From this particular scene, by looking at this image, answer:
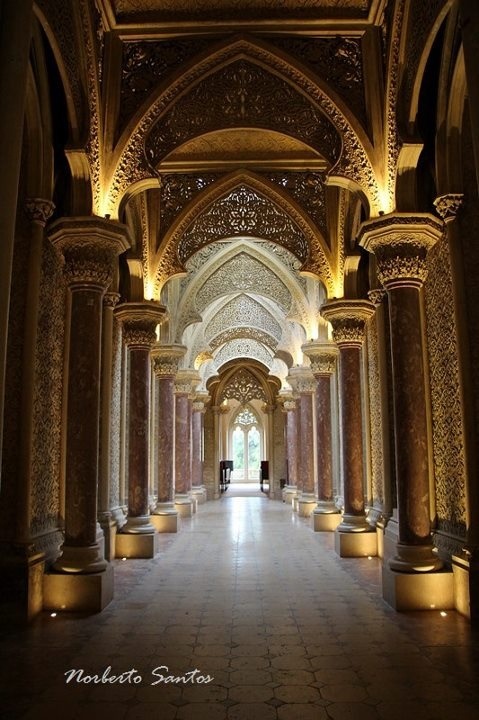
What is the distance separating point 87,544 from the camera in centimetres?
614

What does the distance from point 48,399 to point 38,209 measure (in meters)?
1.94

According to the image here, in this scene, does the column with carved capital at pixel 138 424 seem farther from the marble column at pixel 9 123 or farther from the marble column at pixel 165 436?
the marble column at pixel 9 123

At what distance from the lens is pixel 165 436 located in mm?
12047

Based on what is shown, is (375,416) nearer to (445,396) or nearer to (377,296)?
(377,296)

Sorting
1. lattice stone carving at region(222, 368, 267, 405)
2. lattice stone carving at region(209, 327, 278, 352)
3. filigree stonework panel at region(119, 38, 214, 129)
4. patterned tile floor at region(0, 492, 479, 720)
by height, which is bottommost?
patterned tile floor at region(0, 492, 479, 720)

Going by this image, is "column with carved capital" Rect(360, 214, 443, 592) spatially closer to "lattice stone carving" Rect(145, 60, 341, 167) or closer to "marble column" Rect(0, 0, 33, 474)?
"lattice stone carving" Rect(145, 60, 341, 167)

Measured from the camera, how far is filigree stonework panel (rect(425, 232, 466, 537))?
237 inches

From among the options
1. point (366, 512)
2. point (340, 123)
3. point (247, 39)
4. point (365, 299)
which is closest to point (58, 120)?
point (247, 39)

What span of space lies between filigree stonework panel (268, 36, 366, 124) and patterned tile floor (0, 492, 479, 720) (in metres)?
5.18

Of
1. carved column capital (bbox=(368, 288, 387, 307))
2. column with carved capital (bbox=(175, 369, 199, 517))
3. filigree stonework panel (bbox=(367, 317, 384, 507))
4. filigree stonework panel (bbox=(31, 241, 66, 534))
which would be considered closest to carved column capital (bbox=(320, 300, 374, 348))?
filigree stonework panel (bbox=(367, 317, 384, 507))

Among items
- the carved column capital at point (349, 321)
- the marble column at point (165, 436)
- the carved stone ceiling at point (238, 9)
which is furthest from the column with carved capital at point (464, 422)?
the marble column at point (165, 436)

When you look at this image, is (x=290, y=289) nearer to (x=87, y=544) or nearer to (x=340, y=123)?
(x=340, y=123)

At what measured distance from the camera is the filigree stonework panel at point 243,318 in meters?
18.6

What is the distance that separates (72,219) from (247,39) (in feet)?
8.87
